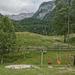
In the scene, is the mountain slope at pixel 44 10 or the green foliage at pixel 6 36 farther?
the mountain slope at pixel 44 10

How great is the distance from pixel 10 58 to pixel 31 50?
4.74 meters

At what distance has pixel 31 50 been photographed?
50406 mm

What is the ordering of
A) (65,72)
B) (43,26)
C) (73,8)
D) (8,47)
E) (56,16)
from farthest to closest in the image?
(43,26) < (56,16) < (73,8) < (8,47) < (65,72)

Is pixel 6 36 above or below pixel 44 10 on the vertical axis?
below

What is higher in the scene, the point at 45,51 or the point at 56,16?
the point at 56,16

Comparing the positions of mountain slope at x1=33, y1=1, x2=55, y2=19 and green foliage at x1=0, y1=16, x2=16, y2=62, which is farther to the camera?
mountain slope at x1=33, y1=1, x2=55, y2=19

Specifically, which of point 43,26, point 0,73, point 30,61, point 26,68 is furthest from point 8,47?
point 43,26

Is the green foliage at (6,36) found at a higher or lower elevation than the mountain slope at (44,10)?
→ lower

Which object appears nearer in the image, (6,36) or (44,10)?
(6,36)

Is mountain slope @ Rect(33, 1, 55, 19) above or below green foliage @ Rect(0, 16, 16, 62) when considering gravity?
above

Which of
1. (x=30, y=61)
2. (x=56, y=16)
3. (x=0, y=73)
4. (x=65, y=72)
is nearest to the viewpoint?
(x=0, y=73)

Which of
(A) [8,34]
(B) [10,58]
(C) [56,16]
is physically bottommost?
(B) [10,58]

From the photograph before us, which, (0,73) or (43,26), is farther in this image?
(43,26)

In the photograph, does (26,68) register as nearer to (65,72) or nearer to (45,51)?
(65,72)
